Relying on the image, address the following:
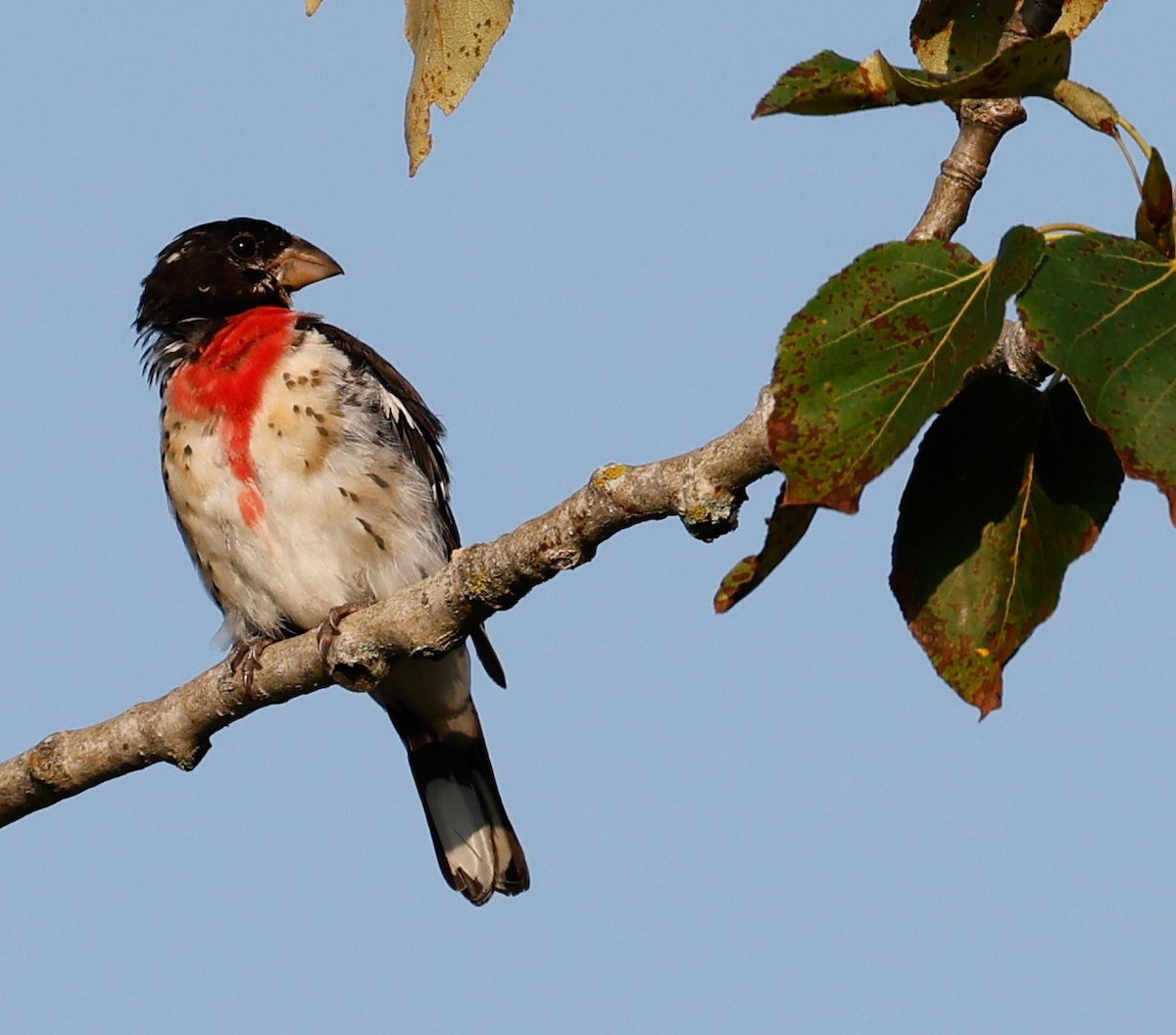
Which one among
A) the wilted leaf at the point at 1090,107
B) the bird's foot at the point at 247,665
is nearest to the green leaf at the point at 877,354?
the wilted leaf at the point at 1090,107

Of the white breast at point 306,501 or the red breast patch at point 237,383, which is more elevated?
the red breast patch at point 237,383

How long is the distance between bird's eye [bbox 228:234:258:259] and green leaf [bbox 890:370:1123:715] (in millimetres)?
5614

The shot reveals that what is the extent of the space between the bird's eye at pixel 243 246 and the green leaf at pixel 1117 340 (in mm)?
6070

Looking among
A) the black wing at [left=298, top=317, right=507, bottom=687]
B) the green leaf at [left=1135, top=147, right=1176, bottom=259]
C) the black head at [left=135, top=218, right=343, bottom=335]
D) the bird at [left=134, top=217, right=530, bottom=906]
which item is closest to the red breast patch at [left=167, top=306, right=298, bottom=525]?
the bird at [left=134, top=217, right=530, bottom=906]

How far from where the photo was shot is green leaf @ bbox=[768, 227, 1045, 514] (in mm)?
2469

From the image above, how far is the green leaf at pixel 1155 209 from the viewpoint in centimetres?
276

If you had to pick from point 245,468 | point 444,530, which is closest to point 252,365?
point 245,468

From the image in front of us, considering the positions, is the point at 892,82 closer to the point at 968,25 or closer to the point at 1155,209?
the point at 1155,209

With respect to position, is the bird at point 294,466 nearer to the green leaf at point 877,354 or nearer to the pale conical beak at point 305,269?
the pale conical beak at point 305,269

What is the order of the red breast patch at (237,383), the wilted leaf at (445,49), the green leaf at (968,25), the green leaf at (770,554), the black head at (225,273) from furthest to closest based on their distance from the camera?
the black head at (225,273) → the red breast patch at (237,383) → the green leaf at (968,25) → the wilted leaf at (445,49) → the green leaf at (770,554)

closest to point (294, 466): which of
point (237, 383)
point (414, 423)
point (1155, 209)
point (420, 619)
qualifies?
point (237, 383)

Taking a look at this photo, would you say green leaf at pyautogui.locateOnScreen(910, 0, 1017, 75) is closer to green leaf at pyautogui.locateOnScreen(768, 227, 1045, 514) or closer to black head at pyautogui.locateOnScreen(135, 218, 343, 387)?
green leaf at pyautogui.locateOnScreen(768, 227, 1045, 514)

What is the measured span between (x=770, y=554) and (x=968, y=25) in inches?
56.2

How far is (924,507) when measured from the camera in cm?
304
